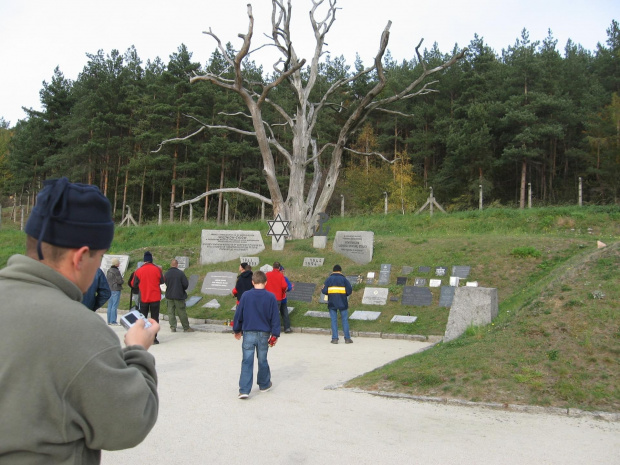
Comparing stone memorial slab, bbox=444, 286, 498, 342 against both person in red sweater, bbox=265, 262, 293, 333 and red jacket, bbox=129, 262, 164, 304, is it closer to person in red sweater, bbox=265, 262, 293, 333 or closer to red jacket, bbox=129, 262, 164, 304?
person in red sweater, bbox=265, 262, 293, 333

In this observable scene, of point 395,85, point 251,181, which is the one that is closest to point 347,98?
point 395,85

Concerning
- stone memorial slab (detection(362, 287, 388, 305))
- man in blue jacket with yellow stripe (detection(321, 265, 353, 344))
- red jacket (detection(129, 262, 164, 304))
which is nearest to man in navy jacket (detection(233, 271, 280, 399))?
man in blue jacket with yellow stripe (detection(321, 265, 353, 344))

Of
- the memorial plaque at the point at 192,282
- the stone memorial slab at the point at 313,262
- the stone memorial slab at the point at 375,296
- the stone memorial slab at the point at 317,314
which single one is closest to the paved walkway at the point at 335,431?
the stone memorial slab at the point at 317,314

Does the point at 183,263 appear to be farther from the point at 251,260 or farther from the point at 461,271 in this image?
the point at 461,271

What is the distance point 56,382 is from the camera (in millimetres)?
1809

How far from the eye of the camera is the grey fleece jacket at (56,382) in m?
1.78

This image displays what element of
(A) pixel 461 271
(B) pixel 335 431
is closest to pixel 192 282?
(A) pixel 461 271

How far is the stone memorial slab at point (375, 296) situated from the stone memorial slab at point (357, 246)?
7.49 feet

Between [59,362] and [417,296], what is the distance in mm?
13904

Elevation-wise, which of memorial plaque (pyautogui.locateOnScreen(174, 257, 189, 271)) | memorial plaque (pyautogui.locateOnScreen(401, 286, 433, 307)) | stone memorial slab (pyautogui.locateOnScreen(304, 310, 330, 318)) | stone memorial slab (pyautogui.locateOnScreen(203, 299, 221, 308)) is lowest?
stone memorial slab (pyautogui.locateOnScreen(203, 299, 221, 308))

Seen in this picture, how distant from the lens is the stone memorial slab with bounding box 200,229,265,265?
20516 millimetres

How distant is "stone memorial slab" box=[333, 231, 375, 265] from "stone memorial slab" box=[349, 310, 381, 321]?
3485 mm

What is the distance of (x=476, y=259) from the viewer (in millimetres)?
16734

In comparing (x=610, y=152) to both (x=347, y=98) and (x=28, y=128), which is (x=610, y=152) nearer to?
(x=347, y=98)
